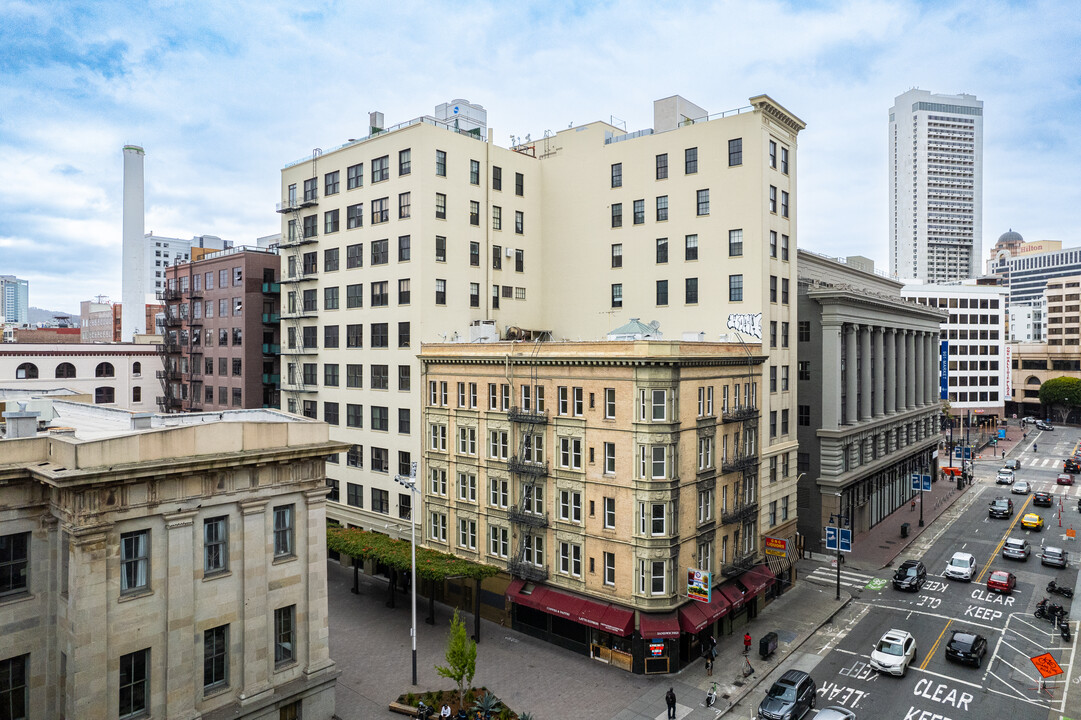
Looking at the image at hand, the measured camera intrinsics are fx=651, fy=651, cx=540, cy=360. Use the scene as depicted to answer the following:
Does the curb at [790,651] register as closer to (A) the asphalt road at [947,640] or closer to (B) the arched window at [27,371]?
(A) the asphalt road at [947,640]

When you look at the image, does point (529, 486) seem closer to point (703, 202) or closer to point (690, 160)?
point (703, 202)

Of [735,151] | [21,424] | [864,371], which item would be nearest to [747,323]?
[735,151]

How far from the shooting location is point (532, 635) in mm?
42812

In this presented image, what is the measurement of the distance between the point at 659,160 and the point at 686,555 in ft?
96.8

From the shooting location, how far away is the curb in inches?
1336

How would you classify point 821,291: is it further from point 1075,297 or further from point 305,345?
point 1075,297

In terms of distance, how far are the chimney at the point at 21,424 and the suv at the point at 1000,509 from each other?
85.6 metres

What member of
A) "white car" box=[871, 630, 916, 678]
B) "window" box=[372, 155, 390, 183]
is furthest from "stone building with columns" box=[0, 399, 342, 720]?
"white car" box=[871, 630, 916, 678]

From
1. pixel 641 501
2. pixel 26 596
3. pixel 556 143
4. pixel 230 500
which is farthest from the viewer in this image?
pixel 556 143

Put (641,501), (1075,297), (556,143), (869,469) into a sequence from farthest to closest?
(1075,297) → (869,469) → (556,143) → (641,501)

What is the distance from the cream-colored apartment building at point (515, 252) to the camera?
47.7m

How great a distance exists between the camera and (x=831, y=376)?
59.4m

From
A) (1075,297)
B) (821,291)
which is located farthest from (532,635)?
(1075,297)

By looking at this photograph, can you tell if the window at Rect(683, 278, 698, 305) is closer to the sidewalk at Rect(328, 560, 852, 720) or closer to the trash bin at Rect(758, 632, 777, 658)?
the sidewalk at Rect(328, 560, 852, 720)
